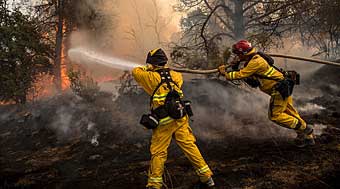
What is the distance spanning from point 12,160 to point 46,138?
1593 millimetres

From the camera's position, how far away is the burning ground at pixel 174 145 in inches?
155

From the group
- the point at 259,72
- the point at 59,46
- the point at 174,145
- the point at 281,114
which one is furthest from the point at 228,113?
the point at 59,46

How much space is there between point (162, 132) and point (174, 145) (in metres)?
2.14

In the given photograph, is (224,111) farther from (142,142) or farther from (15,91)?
(15,91)

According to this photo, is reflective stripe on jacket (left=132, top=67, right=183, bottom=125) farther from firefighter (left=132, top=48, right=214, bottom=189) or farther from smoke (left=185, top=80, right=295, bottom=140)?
smoke (left=185, top=80, right=295, bottom=140)

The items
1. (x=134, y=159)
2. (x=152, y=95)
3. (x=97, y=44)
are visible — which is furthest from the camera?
(x=97, y=44)

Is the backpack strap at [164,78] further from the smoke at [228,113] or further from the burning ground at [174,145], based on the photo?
the smoke at [228,113]

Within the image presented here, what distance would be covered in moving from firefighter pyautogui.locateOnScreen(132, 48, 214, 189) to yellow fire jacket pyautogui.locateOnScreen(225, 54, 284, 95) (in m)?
1.07

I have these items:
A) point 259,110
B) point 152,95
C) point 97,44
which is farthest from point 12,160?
point 97,44

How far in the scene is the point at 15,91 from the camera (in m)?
9.62

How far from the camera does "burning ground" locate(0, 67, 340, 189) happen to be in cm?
394

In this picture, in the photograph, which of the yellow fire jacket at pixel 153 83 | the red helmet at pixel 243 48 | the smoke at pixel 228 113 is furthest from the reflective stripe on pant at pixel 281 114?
the yellow fire jacket at pixel 153 83

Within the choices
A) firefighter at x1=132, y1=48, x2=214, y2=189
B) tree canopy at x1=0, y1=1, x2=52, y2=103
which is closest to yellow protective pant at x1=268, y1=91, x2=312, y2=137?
firefighter at x1=132, y1=48, x2=214, y2=189

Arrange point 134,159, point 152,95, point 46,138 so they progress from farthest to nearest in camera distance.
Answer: point 46,138 → point 134,159 → point 152,95
